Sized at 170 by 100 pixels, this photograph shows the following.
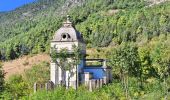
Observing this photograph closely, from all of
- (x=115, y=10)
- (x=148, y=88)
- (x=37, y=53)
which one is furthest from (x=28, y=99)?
(x=115, y=10)

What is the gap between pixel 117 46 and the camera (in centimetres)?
9006

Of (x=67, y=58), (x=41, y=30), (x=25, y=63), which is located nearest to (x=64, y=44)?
(x=67, y=58)

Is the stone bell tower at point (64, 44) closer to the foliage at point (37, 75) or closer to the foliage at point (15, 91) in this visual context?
the foliage at point (15, 91)

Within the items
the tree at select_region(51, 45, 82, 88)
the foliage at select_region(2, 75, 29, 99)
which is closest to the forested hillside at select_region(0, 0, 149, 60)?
the tree at select_region(51, 45, 82, 88)

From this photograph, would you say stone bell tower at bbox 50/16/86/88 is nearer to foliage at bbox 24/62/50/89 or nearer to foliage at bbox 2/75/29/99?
foliage at bbox 2/75/29/99

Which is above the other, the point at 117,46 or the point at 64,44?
the point at 64,44

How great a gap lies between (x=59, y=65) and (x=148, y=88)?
9.62 meters

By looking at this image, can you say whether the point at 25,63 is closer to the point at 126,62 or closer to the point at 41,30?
the point at 41,30

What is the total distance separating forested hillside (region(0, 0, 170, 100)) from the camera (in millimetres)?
52031

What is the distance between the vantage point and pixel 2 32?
176 meters

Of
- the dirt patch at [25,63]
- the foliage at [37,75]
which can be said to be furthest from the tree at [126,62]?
the dirt patch at [25,63]

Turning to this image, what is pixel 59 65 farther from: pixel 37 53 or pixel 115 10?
pixel 115 10

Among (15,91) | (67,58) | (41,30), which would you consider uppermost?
(41,30)

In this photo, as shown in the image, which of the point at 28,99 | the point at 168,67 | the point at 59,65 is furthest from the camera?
the point at 59,65
